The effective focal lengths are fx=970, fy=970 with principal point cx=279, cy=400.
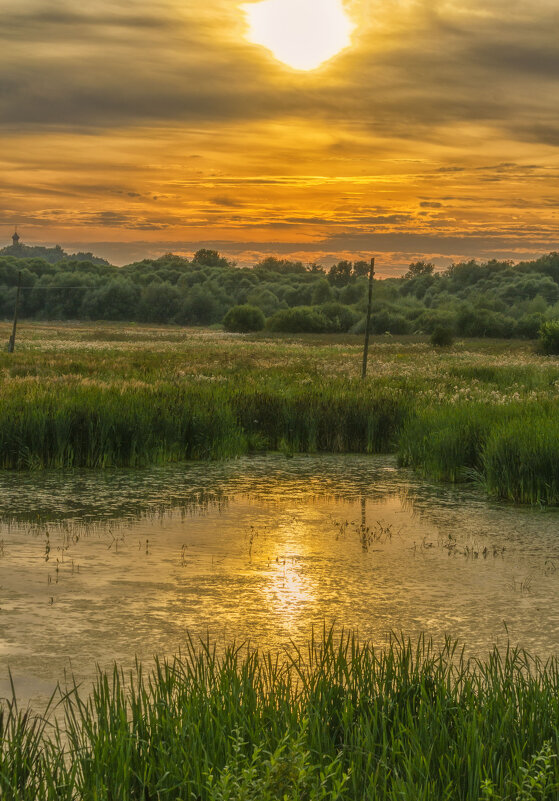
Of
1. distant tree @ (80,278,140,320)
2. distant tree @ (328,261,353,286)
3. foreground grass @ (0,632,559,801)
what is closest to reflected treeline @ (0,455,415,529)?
foreground grass @ (0,632,559,801)

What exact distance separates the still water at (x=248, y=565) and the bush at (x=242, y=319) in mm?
60565

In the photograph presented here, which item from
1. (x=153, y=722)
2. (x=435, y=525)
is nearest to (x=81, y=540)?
(x=435, y=525)

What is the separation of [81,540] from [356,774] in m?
5.63

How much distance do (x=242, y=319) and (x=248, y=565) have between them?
6569cm

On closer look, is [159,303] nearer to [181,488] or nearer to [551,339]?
[551,339]

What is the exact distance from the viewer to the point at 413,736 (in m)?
3.64

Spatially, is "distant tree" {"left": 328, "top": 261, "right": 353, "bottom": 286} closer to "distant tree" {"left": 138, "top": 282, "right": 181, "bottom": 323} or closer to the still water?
"distant tree" {"left": 138, "top": 282, "right": 181, "bottom": 323}

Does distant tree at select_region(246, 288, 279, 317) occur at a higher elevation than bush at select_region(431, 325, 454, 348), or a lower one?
higher

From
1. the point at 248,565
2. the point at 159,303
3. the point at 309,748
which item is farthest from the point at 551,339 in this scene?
the point at 159,303

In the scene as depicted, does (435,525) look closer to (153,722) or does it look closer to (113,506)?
(113,506)

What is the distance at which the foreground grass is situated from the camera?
3.39 m

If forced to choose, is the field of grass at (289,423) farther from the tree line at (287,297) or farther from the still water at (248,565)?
the tree line at (287,297)

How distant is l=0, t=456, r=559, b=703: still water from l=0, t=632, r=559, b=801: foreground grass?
1366mm

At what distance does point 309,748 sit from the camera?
147 inches
